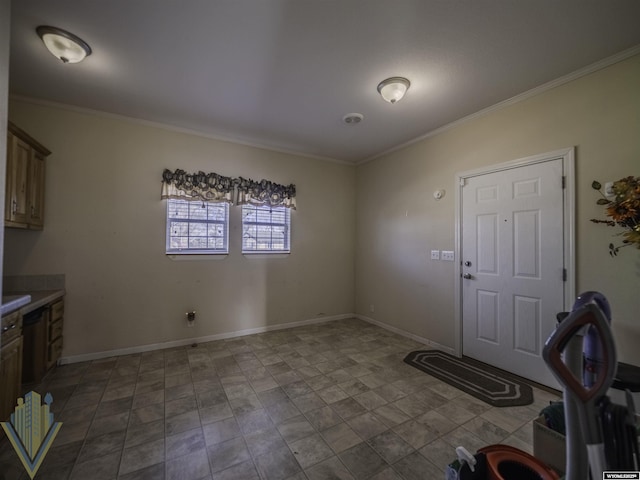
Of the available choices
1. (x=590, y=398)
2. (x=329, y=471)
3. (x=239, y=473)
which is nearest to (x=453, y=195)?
(x=590, y=398)

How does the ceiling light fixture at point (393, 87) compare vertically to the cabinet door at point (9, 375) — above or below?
above

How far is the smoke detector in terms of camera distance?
3.12 m

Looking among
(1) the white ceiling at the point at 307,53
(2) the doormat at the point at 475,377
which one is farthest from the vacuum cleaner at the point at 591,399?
(1) the white ceiling at the point at 307,53

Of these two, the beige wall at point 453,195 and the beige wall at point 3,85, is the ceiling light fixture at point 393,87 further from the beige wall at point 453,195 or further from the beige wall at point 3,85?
the beige wall at point 3,85

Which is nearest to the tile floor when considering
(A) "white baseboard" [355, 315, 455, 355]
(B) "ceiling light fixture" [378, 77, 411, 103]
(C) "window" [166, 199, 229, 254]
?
(A) "white baseboard" [355, 315, 455, 355]

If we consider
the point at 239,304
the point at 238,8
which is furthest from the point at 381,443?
the point at 238,8

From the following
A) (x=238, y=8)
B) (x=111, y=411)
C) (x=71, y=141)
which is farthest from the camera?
(x=71, y=141)

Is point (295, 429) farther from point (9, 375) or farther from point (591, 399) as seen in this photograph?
point (9, 375)

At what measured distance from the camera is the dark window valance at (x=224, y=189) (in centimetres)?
343

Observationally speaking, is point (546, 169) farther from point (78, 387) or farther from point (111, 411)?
point (78, 387)

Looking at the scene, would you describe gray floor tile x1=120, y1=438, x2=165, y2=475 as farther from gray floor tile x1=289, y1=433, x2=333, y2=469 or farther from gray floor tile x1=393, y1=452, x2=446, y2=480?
gray floor tile x1=393, y1=452, x2=446, y2=480

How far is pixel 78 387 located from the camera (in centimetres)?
247

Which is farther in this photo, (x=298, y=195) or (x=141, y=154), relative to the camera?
(x=298, y=195)

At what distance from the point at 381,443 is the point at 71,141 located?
424 centimetres
